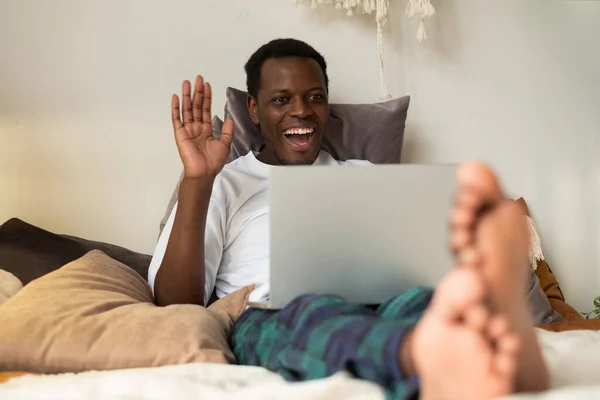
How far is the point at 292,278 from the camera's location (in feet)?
3.17

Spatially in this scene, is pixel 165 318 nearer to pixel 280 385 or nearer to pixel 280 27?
pixel 280 385

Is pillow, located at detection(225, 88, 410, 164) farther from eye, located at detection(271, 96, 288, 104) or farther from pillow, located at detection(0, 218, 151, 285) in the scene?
pillow, located at detection(0, 218, 151, 285)

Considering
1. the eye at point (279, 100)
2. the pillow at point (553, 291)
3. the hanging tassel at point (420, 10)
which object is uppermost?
the hanging tassel at point (420, 10)

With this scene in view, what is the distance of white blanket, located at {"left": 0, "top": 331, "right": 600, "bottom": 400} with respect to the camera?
0.71 meters

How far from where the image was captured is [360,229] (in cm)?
94

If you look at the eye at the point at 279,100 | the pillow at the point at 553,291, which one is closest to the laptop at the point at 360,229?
the eye at the point at 279,100

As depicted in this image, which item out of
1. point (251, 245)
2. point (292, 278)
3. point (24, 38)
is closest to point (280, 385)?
point (292, 278)

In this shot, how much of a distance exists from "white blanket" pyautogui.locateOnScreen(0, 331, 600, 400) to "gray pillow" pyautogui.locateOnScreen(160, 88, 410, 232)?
873mm

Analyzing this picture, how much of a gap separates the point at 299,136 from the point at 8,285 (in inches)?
31.0

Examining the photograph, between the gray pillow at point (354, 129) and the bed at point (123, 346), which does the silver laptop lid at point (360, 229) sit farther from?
the gray pillow at point (354, 129)

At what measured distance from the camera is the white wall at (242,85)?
190 cm

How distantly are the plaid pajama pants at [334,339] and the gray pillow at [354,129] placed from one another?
0.77 metres

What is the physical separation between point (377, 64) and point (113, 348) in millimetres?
1421

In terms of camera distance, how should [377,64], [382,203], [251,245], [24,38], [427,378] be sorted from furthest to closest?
[377,64] < [24,38] < [251,245] < [382,203] < [427,378]
